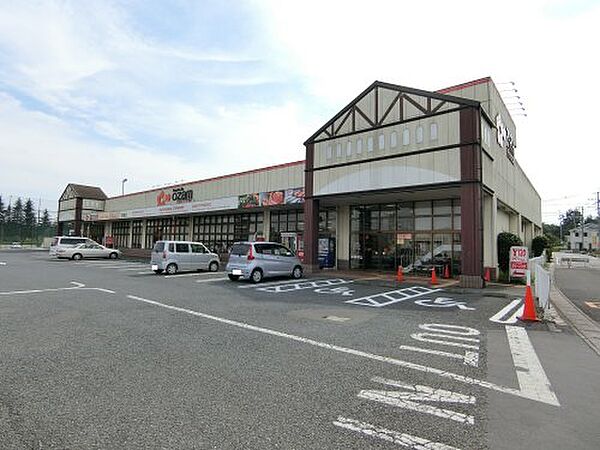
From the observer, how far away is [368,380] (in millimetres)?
4652

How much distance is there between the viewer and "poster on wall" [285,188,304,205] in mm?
21203

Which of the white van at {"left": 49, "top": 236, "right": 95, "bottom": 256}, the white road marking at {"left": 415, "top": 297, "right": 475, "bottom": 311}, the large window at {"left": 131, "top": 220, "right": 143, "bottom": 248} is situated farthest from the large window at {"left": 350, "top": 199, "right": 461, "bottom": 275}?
the large window at {"left": 131, "top": 220, "right": 143, "bottom": 248}

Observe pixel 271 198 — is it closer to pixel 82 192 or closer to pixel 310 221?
pixel 310 221

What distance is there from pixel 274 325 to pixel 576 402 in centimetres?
491

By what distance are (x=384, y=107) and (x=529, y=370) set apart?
14250 millimetres

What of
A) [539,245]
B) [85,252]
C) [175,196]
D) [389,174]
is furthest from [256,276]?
[539,245]

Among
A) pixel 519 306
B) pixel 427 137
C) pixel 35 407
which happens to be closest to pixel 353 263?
pixel 427 137

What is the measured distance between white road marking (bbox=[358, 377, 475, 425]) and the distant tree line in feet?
314

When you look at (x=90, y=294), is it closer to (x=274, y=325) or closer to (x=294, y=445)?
(x=274, y=325)

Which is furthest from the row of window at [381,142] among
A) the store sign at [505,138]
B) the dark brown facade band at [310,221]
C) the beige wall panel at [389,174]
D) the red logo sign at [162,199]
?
the red logo sign at [162,199]

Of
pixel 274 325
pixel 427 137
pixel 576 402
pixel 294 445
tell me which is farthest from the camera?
pixel 427 137

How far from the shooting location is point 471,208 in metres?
14.3

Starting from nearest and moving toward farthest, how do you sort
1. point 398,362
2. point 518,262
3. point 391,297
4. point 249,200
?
point 398,362
point 391,297
point 518,262
point 249,200

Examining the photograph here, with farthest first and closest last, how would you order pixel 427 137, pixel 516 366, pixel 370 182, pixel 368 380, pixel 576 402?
pixel 370 182
pixel 427 137
pixel 516 366
pixel 368 380
pixel 576 402
